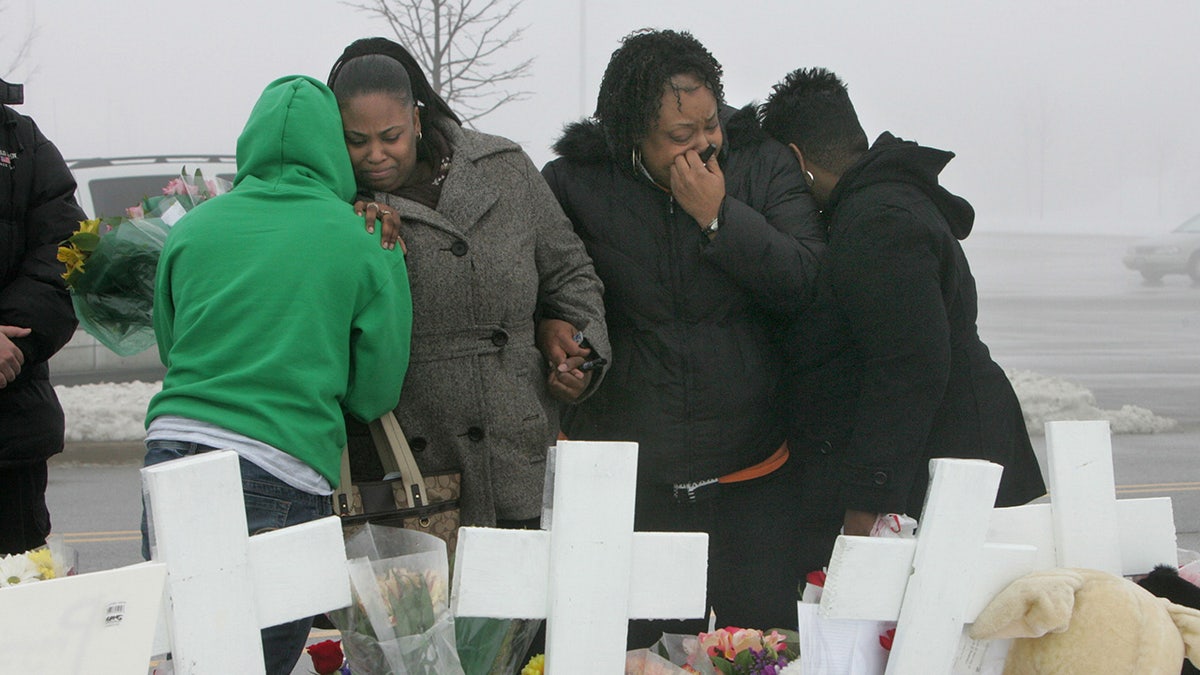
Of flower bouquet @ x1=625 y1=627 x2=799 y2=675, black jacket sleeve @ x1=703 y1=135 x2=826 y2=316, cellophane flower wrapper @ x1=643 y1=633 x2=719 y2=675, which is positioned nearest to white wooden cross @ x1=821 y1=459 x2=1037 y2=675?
flower bouquet @ x1=625 y1=627 x2=799 y2=675

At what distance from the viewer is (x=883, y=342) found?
7.65 ft

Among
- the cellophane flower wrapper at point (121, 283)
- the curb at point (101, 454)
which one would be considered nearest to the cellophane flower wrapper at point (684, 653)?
the cellophane flower wrapper at point (121, 283)

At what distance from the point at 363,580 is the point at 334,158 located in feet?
2.70

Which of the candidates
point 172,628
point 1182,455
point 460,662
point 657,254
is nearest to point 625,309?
point 657,254

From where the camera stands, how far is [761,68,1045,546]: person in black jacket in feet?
7.57

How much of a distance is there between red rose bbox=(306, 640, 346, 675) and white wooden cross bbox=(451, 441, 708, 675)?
2.27ft

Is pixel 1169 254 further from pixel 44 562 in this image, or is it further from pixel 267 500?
pixel 44 562

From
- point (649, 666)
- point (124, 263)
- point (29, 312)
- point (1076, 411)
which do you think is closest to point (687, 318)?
point (649, 666)

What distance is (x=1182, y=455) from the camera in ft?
27.6

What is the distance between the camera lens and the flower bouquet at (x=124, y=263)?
245 cm

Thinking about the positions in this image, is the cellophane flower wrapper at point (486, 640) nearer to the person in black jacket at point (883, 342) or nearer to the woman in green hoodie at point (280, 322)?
the woman in green hoodie at point (280, 322)

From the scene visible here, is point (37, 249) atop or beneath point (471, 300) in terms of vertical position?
atop

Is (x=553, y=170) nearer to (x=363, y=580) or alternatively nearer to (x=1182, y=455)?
(x=363, y=580)

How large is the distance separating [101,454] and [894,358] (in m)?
7.34
